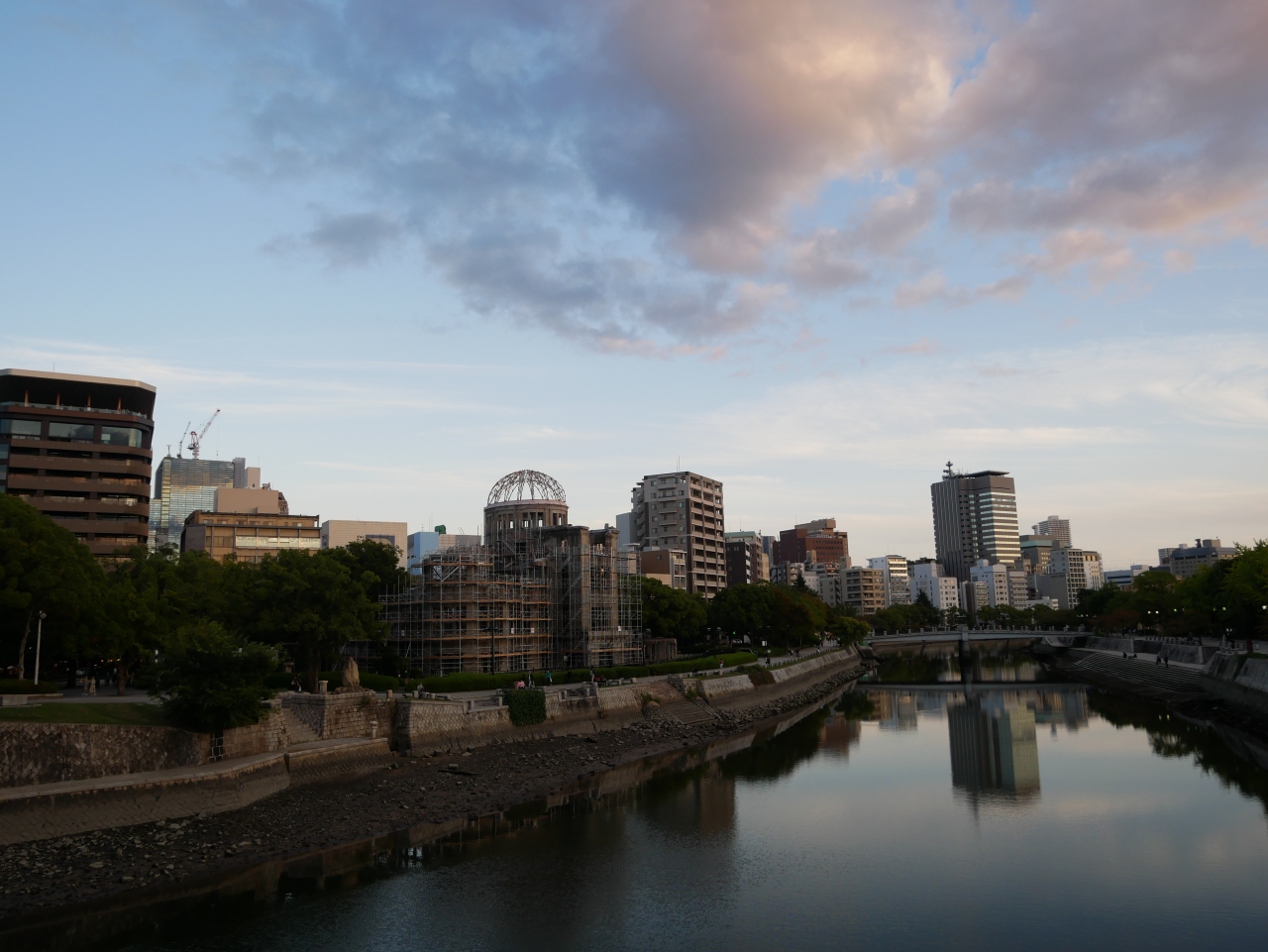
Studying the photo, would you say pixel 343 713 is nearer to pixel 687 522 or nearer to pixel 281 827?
pixel 281 827

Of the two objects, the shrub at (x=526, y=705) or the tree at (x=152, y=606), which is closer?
the tree at (x=152, y=606)

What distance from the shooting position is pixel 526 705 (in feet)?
207

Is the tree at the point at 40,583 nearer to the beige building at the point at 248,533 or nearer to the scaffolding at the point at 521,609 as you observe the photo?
the scaffolding at the point at 521,609

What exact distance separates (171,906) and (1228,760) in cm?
6352

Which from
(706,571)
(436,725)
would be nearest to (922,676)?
(706,571)

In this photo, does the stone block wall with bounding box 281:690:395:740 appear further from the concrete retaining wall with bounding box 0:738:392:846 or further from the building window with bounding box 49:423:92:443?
the building window with bounding box 49:423:92:443

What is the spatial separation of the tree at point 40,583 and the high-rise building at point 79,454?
61793 millimetres

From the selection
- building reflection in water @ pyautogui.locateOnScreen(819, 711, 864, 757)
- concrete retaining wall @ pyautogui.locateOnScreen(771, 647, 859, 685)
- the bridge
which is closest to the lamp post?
building reflection in water @ pyautogui.locateOnScreen(819, 711, 864, 757)

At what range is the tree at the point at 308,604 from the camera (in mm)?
59562

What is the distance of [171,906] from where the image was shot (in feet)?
109

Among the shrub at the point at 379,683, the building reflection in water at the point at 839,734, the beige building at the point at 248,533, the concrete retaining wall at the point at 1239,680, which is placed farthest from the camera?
the beige building at the point at 248,533

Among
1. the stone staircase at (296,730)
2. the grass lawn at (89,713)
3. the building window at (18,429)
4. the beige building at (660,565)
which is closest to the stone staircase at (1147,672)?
the beige building at (660,565)

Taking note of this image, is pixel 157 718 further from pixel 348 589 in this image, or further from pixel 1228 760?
pixel 1228 760

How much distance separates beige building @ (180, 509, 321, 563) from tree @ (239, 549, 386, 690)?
311 feet
